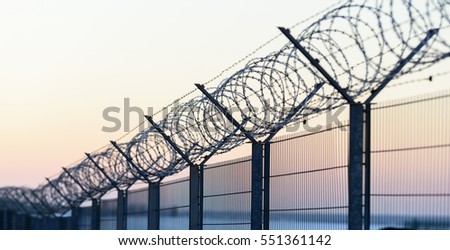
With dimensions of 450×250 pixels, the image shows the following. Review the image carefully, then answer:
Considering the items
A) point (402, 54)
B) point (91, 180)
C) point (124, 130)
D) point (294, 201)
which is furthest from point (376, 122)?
point (91, 180)

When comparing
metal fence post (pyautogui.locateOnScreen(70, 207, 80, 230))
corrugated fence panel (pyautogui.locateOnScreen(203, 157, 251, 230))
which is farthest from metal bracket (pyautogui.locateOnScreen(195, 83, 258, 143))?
metal fence post (pyautogui.locateOnScreen(70, 207, 80, 230))

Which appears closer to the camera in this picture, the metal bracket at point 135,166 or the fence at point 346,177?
the fence at point 346,177

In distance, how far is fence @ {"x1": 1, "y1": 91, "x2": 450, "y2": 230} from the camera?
12875 millimetres

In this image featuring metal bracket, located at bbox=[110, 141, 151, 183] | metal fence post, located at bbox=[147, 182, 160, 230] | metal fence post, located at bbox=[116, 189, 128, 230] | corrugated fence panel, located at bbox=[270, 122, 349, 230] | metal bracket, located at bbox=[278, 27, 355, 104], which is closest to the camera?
metal bracket, located at bbox=[278, 27, 355, 104]

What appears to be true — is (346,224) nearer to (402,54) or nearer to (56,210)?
(402,54)

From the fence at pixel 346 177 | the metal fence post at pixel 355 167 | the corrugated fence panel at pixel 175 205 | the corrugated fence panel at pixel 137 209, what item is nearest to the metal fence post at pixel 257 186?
the fence at pixel 346 177

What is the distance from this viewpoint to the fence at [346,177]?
42.2 ft

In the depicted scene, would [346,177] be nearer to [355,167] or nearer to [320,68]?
[355,167]

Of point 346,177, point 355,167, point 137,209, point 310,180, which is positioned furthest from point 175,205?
point 355,167

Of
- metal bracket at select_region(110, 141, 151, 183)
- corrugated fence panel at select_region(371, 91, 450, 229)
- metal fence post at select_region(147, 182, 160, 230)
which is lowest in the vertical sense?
corrugated fence panel at select_region(371, 91, 450, 229)

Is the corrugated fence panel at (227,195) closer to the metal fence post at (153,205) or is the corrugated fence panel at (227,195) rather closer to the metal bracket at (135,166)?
the metal bracket at (135,166)

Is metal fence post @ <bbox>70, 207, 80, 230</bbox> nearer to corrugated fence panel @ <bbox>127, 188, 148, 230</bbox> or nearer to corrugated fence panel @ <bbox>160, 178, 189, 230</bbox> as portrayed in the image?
corrugated fence panel @ <bbox>127, 188, 148, 230</bbox>

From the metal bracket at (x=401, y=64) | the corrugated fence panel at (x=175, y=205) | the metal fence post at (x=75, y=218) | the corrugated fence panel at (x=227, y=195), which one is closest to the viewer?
the metal bracket at (x=401, y=64)

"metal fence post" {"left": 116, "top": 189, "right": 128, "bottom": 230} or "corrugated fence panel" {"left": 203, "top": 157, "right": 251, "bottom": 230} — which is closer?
"corrugated fence panel" {"left": 203, "top": 157, "right": 251, "bottom": 230}
